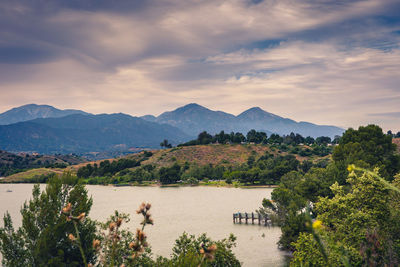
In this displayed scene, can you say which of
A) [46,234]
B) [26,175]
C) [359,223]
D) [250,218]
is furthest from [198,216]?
[26,175]

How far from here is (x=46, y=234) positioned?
27.1 meters

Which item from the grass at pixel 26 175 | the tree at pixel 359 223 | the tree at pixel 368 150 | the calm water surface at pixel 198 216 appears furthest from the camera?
the grass at pixel 26 175

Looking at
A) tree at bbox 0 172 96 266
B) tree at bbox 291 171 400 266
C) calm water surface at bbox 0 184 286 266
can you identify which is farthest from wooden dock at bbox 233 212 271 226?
tree at bbox 0 172 96 266

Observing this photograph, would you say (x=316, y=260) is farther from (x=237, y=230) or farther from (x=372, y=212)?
(x=237, y=230)

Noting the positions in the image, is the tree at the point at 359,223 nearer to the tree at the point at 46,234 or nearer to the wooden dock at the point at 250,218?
the tree at the point at 46,234

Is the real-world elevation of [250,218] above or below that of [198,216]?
above

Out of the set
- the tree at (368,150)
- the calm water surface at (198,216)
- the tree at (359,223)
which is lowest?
the calm water surface at (198,216)

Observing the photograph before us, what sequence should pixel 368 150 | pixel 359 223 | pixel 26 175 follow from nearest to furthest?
pixel 359 223 → pixel 368 150 → pixel 26 175

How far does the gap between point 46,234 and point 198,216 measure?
49.1m

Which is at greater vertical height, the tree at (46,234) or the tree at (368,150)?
the tree at (368,150)

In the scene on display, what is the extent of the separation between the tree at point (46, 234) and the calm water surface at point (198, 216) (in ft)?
72.7

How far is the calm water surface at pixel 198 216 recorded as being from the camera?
1969 inches

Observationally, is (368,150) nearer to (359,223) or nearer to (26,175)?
(359,223)

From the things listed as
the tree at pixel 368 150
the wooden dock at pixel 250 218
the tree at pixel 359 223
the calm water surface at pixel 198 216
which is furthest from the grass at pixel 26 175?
the tree at pixel 359 223
